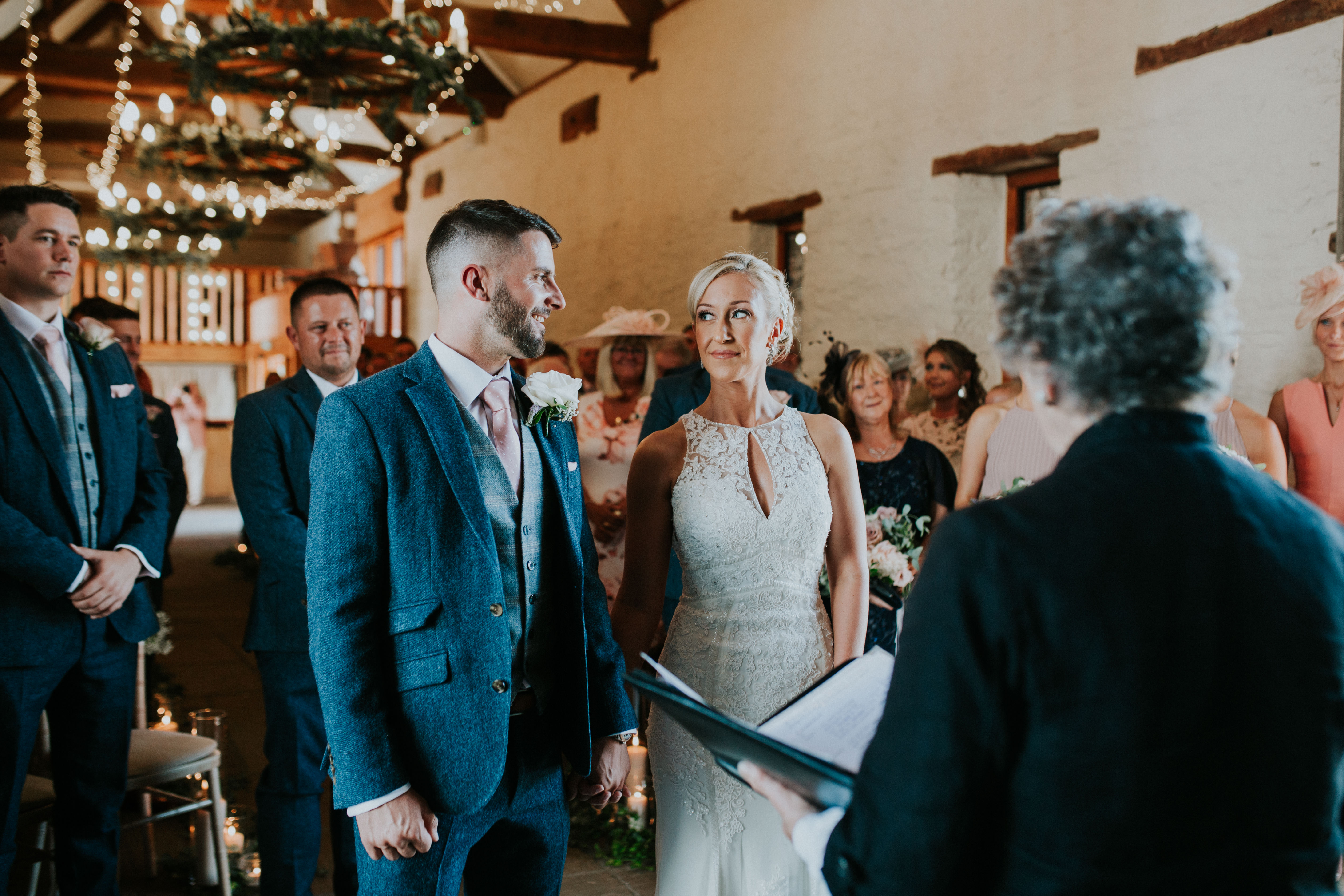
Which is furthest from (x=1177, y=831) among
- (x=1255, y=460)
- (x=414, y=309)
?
(x=414, y=309)

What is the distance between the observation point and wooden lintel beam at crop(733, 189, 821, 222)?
7.20 m

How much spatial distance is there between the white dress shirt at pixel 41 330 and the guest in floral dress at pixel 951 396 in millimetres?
3603

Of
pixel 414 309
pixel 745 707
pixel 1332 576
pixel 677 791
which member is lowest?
pixel 677 791

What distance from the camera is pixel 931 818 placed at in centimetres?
92

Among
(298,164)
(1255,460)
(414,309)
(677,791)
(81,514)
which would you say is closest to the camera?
(677,791)

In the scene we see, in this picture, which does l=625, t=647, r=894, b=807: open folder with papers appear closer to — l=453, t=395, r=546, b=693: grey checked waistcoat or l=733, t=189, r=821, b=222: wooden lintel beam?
l=453, t=395, r=546, b=693: grey checked waistcoat

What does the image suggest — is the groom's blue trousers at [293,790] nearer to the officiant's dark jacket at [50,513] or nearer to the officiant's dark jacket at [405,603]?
the officiant's dark jacket at [50,513]

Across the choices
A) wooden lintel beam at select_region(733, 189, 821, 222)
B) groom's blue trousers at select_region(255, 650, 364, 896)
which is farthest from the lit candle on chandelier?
wooden lintel beam at select_region(733, 189, 821, 222)

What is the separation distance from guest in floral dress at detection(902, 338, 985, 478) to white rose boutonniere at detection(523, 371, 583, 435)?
348 cm

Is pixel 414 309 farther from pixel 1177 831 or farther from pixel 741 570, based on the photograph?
pixel 1177 831

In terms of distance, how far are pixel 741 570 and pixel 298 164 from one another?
7.20 meters

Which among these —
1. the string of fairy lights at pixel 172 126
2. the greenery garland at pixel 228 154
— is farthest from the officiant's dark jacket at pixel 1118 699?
the greenery garland at pixel 228 154

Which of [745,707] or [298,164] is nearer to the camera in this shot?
[745,707]

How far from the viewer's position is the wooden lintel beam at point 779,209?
720 centimetres
